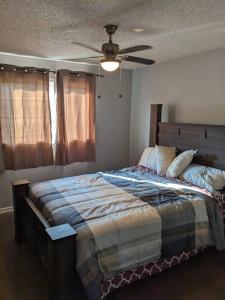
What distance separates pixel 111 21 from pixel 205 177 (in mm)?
1959

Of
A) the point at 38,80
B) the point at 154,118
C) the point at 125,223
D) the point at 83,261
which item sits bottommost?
the point at 83,261

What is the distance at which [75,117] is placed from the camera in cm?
402

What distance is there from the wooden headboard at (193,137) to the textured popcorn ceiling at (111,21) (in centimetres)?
104

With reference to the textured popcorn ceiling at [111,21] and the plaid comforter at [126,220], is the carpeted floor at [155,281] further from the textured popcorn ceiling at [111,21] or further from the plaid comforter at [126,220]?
the textured popcorn ceiling at [111,21]

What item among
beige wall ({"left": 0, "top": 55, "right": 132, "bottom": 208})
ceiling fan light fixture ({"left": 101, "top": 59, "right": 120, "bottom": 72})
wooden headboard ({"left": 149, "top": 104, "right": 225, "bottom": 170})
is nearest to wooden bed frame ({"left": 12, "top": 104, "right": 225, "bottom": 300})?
wooden headboard ({"left": 149, "top": 104, "right": 225, "bottom": 170})

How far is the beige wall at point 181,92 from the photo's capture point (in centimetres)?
321

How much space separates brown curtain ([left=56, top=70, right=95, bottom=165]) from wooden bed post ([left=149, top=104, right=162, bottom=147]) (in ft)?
3.25

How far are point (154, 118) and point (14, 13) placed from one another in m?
2.59

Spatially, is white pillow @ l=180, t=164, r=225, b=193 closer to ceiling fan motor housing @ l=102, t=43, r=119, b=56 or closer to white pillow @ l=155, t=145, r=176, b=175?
white pillow @ l=155, t=145, r=176, b=175

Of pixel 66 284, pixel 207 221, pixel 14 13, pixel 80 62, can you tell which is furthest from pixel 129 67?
pixel 66 284

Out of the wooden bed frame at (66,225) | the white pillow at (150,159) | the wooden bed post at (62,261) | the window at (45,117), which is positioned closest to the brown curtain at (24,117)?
the window at (45,117)

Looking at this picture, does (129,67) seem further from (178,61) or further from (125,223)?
(125,223)

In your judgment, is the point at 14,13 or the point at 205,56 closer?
the point at 14,13

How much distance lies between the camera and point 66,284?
1.75 m
